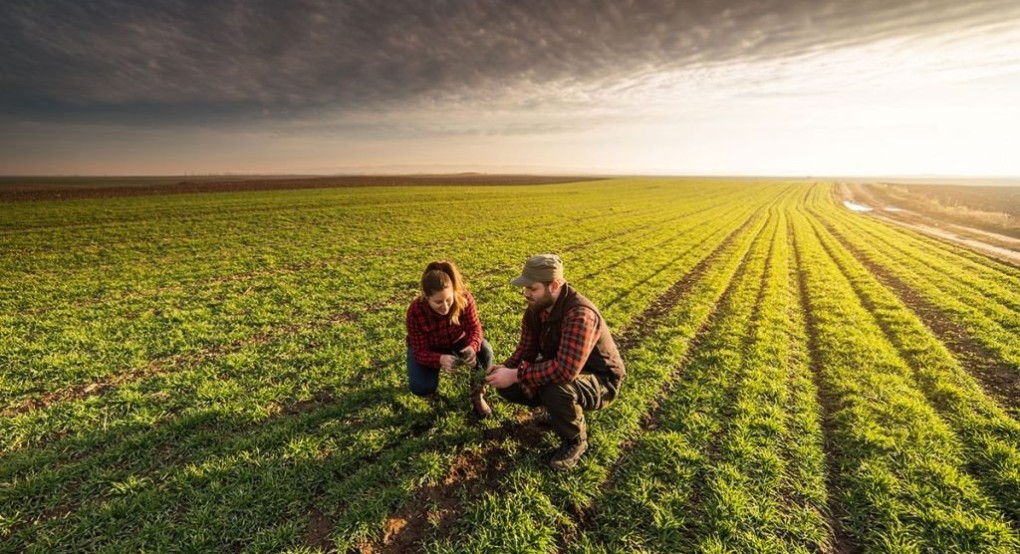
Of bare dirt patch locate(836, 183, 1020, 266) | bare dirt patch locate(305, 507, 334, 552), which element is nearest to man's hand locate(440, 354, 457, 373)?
bare dirt patch locate(305, 507, 334, 552)

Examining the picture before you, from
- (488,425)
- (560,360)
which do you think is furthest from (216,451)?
(560,360)

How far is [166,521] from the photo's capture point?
4.50 m

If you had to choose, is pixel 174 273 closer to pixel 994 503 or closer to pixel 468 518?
pixel 468 518

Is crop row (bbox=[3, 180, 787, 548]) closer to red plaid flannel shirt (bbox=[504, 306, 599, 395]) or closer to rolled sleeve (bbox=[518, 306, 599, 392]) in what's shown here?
red plaid flannel shirt (bbox=[504, 306, 599, 395])

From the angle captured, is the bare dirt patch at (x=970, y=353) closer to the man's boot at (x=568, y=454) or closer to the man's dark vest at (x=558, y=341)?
the man's dark vest at (x=558, y=341)

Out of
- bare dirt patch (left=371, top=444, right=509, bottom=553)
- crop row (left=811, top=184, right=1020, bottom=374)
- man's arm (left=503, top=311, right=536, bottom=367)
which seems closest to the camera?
bare dirt patch (left=371, top=444, right=509, bottom=553)

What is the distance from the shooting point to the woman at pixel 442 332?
573cm

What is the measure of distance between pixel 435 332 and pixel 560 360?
2.25m

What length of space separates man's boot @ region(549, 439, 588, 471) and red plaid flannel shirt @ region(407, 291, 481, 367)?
1930 millimetres

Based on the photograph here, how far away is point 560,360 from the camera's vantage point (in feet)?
15.8

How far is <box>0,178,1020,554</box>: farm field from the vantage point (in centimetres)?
452

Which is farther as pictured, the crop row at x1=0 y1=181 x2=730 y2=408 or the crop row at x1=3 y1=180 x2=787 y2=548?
the crop row at x1=0 y1=181 x2=730 y2=408

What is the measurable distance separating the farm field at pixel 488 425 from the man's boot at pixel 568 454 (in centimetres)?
17

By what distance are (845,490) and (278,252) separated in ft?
67.2
